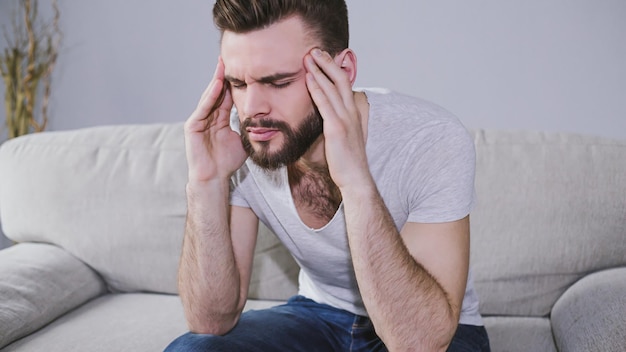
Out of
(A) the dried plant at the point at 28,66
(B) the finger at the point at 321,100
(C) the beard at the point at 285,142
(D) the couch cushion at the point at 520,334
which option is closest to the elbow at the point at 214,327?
(C) the beard at the point at 285,142

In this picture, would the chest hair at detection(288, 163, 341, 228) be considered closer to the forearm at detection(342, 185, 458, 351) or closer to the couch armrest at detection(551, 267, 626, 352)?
the forearm at detection(342, 185, 458, 351)

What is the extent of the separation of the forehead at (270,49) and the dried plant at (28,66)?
6.97 ft

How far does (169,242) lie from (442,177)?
93cm

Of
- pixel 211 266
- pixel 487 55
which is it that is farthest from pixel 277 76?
pixel 487 55

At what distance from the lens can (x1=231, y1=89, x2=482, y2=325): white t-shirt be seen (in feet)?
4.01

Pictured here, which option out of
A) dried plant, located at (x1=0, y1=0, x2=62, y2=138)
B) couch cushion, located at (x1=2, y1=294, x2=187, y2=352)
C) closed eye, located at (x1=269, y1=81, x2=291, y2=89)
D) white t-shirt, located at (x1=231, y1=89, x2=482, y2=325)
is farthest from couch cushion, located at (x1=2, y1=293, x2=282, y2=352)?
dried plant, located at (x1=0, y1=0, x2=62, y2=138)

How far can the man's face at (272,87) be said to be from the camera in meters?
1.21

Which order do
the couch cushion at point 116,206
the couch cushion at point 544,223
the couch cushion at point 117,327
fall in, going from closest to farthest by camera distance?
the couch cushion at point 117,327
the couch cushion at point 544,223
the couch cushion at point 116,206

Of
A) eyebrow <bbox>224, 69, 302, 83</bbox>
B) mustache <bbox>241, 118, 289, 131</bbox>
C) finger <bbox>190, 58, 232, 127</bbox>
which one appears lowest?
mustache <bbox>241, 118, 289, 131</bbox>

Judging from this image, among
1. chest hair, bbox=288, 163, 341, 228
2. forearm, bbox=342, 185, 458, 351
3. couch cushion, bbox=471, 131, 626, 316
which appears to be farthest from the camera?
couch cushion, bbox=471, 131, 626, 316

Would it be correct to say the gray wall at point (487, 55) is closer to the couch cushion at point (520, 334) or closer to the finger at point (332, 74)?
the couch cushion at point (520, 334)

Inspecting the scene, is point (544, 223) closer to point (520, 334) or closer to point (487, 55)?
point (520, 334)

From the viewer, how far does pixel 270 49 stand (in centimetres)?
121

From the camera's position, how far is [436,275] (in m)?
1.18
